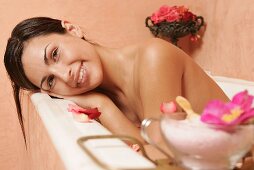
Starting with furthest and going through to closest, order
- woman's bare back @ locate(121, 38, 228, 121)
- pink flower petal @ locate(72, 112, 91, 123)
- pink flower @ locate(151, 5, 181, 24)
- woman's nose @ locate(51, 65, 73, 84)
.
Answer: pink flower @ locate(151, 5, 181, 24), woman's nose @ locate(51, 65, 73, 84), woman's bare back @ locate(121, 38, 228, 121), pink flower petal @ locate(72, 112, 91, 123)

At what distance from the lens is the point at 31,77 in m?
1.16

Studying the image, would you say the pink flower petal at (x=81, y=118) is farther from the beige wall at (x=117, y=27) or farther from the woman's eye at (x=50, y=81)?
the beige wall at (x=117, y=27)

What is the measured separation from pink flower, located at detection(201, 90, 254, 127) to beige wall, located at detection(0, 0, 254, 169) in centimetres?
112

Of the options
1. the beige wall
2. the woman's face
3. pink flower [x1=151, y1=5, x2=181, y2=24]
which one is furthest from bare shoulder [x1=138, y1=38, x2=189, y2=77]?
pink flower [x1=151, y1=5, x2=181, y2=24]

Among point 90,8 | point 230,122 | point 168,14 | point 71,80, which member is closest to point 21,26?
point 71,80

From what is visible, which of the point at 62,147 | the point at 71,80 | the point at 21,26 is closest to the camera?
the point at 62,147

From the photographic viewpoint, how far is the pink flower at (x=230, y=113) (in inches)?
17.7

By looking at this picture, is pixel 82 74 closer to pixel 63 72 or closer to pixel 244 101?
pixel 63 72

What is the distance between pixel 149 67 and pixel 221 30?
0.91 m

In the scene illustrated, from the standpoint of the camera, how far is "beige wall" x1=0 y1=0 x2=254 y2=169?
1.64 m

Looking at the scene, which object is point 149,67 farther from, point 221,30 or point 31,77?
point 221,30

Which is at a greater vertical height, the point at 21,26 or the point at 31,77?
the point at 21,26

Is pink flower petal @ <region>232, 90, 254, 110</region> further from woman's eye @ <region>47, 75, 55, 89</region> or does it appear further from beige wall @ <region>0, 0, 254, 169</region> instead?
beige wall @ <region>0, 0, 254, 169</region>

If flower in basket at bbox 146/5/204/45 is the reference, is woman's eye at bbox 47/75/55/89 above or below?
below
